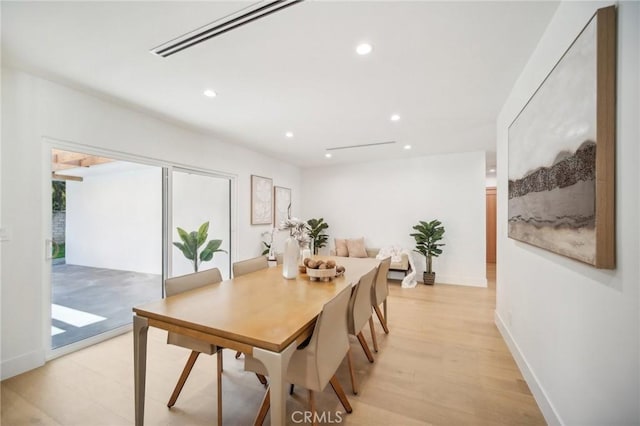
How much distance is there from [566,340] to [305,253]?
198cm

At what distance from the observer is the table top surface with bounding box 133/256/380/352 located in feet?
3.94

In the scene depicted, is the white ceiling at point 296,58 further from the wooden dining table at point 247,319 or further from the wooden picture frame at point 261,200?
the wooden dining table at point 247,319

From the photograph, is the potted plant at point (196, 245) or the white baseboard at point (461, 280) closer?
the potted plant at point (196, 245)

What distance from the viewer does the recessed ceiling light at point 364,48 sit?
5.99 ft

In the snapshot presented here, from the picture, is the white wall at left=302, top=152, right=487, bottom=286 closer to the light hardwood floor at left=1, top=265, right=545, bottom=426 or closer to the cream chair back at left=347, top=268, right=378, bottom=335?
Result: the light hardwood floor at left=1, top=265, right=545, bottom=426

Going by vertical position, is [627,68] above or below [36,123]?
below

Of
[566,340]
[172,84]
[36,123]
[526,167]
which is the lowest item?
[566,340]

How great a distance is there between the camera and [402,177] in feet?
18.2

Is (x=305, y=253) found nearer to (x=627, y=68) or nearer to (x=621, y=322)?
(x=621, y=322)

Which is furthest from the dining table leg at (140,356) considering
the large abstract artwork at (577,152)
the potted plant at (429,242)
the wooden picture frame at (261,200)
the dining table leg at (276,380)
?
the potted plant at (429,242)

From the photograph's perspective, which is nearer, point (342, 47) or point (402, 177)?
point (342, 47)

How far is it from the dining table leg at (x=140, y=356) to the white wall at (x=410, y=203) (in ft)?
15.9

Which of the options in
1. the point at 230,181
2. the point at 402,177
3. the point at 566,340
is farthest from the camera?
the point at 402,177

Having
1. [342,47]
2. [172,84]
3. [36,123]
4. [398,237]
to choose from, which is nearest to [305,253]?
[342,47]
